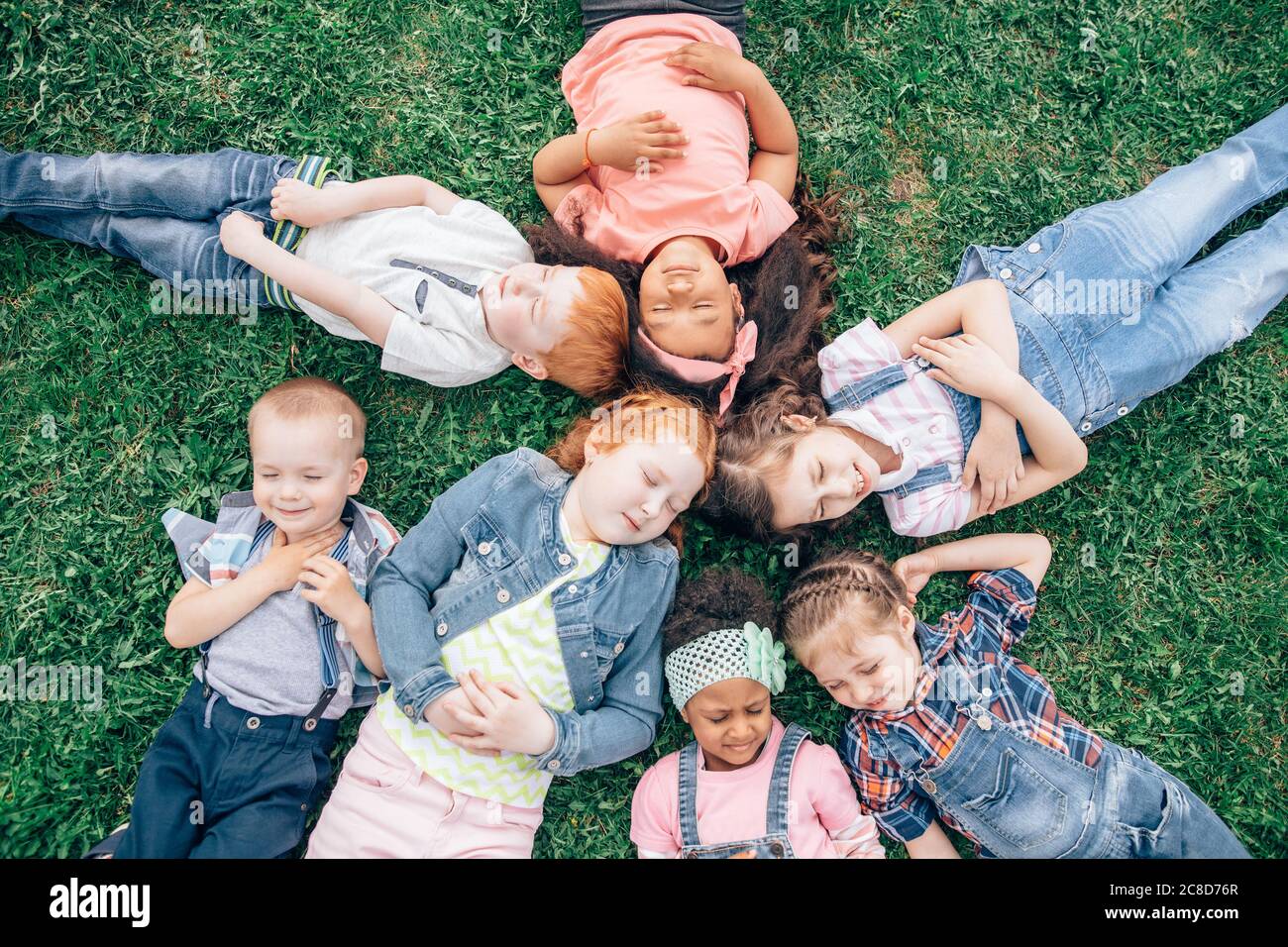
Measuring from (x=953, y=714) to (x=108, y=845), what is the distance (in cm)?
306

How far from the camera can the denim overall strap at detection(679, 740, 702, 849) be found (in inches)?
126

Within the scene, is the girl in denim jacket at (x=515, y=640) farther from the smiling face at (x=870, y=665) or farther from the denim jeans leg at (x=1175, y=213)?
the denim jeans leg at (x=1175, y=213)

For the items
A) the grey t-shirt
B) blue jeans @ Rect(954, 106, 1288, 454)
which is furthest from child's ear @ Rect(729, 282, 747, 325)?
the grey t-shirt

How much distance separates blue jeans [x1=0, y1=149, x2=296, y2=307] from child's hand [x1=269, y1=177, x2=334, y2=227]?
0.11 meters

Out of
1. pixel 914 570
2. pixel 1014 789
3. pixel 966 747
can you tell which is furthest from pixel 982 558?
pixel 1014 789

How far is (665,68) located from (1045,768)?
9.89ft

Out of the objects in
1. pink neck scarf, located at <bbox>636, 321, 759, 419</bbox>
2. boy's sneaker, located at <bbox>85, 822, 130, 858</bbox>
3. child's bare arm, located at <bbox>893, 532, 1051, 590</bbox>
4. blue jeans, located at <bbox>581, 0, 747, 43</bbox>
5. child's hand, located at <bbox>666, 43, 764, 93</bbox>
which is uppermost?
blue jeans, located at <bbox>581, 0, 747, 43</bbox>

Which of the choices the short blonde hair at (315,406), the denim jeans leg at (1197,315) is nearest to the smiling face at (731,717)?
the short blonde hair at (315,406)

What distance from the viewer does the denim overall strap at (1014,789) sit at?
321cm

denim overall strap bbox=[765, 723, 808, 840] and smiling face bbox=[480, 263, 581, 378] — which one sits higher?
smiling face bbox=[480, 263, 581, 378]

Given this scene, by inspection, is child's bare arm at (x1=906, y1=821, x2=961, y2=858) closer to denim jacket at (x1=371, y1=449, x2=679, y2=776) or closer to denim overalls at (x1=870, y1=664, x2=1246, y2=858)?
denim overalls at (x1=870, y1=664, x2=1246, y2=858)

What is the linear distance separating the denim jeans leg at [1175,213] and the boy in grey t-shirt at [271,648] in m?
2.87

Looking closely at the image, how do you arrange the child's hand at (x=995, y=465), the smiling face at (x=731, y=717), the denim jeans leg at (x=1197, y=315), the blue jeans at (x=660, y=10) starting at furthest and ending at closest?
the blue jeans at (x=660, y=10) → the denim jeans leg at (x=1197, y=315) → the child's hand at (x=995, y=465) → the smiling face at (x=731, y=717)

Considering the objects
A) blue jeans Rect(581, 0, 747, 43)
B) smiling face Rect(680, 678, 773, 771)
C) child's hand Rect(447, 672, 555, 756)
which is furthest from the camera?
blue jeans Rect(581, 0, 747, 43)
